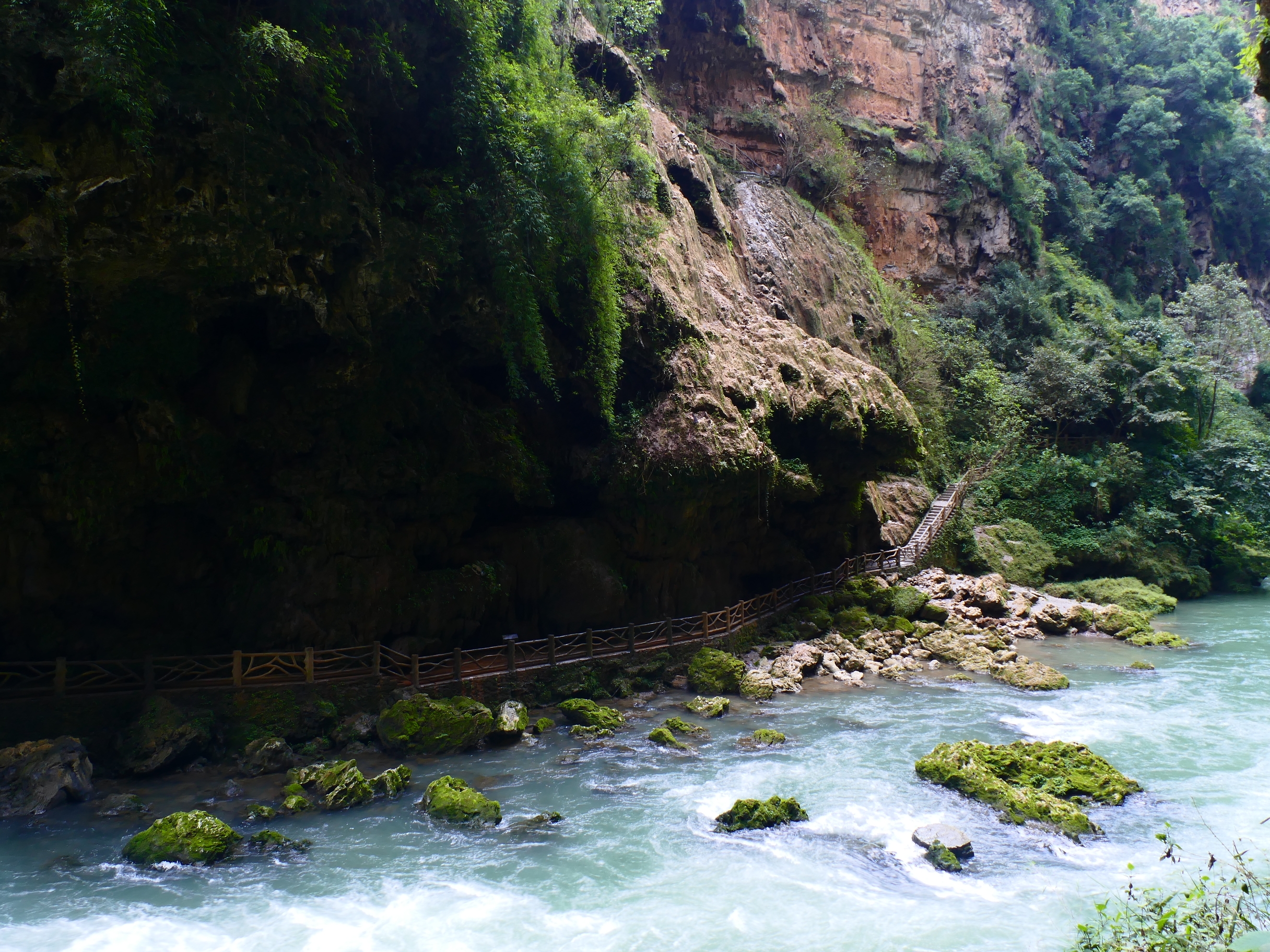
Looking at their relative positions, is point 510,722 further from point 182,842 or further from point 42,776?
point 42,776

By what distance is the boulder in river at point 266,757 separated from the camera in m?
11.4

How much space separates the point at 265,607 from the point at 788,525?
1331 cm

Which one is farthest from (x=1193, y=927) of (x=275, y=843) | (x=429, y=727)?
(x=429, y=727)

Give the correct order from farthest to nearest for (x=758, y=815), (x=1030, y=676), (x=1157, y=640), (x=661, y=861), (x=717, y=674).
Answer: (x=1157, y=640) < (x=1030, y=676) < (x=717, y=674) < (x=758, y=815) < (x=661, y=861)

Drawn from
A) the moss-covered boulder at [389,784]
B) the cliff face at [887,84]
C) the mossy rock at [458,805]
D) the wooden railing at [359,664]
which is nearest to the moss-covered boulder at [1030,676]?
the wooden railing at [359,664]

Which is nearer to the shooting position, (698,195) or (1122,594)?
(698,195)

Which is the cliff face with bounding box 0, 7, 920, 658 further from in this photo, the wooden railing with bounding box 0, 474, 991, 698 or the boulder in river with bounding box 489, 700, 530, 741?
the boulder in river with bounding box 489, 700, 530, 741

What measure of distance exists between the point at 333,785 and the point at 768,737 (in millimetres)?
6654

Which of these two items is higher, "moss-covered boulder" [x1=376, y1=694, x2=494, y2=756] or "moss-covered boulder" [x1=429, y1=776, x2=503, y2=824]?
"moss-covered boulder" [x1=376, y1=694, x2=494, y2=756]

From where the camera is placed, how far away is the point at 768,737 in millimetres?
13000

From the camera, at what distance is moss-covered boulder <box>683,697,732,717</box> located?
1453cm

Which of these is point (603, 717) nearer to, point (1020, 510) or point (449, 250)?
point (449, 250)

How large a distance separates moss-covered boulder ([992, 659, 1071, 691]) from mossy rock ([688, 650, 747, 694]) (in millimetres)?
5493

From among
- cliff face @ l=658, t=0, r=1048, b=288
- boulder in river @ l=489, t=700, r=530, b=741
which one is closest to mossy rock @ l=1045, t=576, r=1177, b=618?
cliff face @ l=658, t=0, r=1048, b=288
